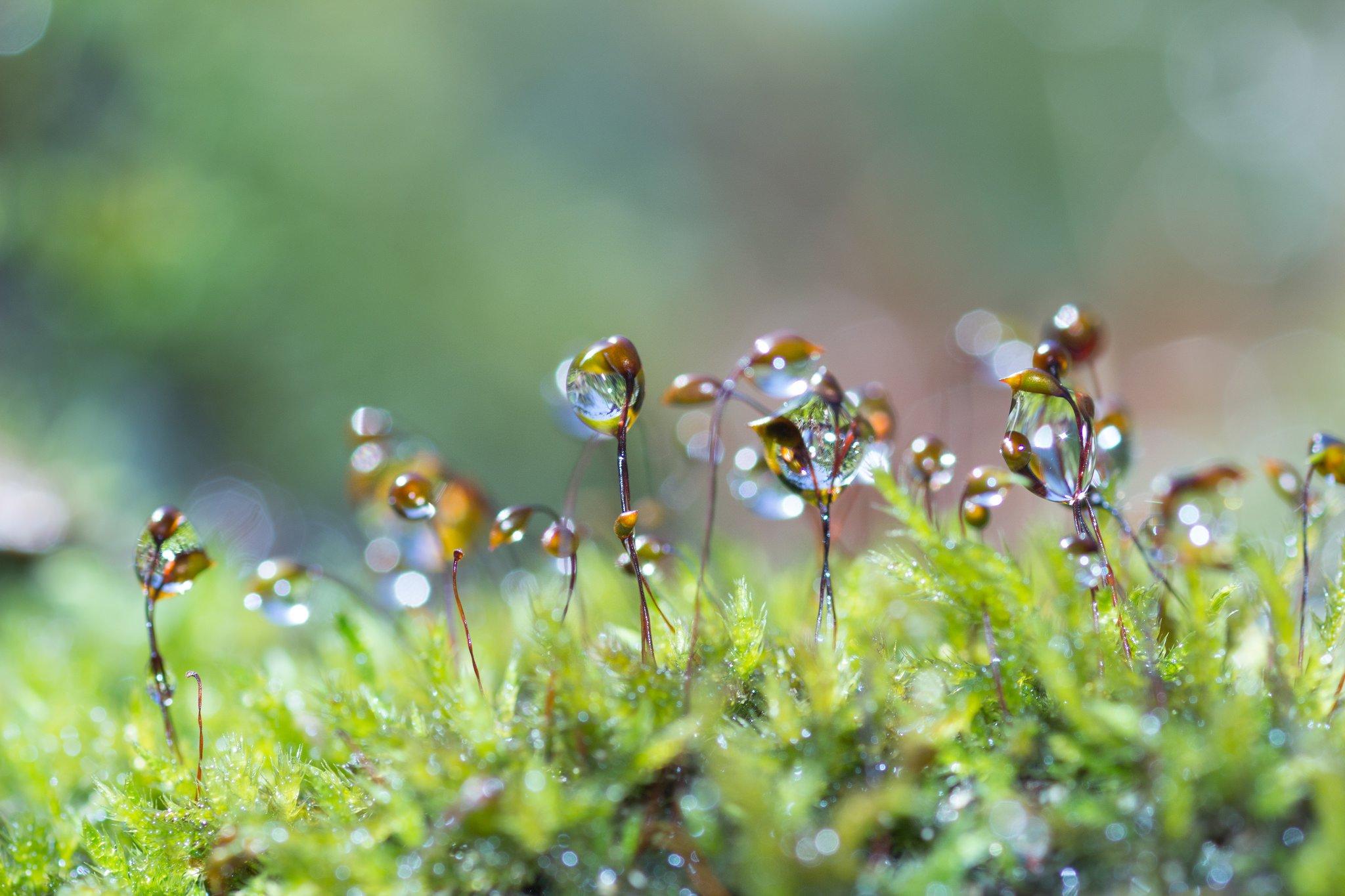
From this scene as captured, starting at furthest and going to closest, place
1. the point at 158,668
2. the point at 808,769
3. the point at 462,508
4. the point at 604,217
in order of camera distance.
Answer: the point at 604,217, the point at 462,508, the point at 158,668, the point at 808,769

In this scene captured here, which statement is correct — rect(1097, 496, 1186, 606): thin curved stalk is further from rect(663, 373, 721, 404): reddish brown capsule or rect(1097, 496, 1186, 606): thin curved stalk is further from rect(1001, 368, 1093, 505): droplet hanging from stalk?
rect(663, 373, 721, 404): reddish brown capsule

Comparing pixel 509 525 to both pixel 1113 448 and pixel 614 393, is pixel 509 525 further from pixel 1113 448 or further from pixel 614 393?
pixel 1113 448

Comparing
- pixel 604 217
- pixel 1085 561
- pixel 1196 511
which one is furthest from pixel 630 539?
pixel 604 217

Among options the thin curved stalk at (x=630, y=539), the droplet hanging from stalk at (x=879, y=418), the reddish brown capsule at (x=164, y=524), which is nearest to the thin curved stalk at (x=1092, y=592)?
the droplet hanging from stalk at (x=879, y=418)

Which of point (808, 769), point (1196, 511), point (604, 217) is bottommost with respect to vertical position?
point (808, 769)

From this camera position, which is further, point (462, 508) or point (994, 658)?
point (462, 508)

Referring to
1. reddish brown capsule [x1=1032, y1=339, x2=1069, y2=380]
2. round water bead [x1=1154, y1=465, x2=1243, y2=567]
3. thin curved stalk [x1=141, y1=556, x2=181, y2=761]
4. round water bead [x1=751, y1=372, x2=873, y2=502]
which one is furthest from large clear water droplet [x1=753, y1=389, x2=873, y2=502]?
thin curved stalk [x1=141, y1=556, x2=181, y2=761]

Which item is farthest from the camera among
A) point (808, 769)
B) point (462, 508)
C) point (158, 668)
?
point (462, 508)
